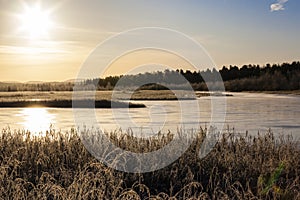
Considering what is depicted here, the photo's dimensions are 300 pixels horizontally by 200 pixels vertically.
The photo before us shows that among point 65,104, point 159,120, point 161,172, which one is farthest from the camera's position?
point 65,104

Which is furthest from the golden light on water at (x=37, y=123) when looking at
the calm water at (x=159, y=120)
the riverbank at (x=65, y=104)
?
the riverbank at (x=65, y=104)

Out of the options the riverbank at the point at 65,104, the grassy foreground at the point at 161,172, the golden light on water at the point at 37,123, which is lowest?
the grassy foreground at the point at 161,172

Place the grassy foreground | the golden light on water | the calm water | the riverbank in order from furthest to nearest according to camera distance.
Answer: the riverbank, the calm water, the golden light on water, the grassy foreground

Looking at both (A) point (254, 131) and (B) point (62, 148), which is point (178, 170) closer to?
(B) point (62, 148)

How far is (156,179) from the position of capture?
9422 millimetres

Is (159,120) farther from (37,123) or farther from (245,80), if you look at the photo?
(245,80)

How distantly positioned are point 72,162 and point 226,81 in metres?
80.8

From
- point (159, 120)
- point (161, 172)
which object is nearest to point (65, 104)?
point (159, 120)

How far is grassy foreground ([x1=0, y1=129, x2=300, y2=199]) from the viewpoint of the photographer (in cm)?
809

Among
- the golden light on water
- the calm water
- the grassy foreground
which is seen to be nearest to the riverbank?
the calm water

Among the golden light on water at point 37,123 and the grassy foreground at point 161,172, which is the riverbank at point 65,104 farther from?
the grassy foreground at point 161,172

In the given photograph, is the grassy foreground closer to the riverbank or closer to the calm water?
the calm water

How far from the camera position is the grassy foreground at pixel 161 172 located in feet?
26.6

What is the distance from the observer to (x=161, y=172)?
968 cm
